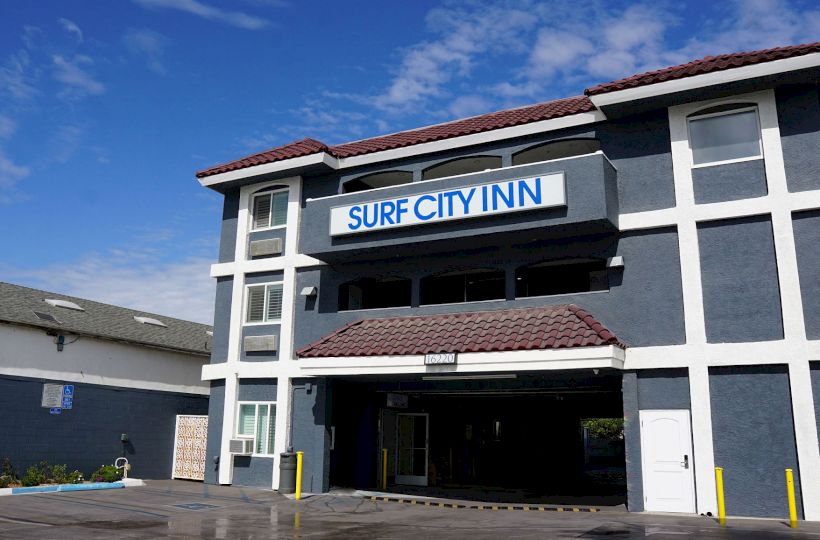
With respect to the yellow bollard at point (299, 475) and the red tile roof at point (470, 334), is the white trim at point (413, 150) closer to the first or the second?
the red tile roof at point (470, 334)

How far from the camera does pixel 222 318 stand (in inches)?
944

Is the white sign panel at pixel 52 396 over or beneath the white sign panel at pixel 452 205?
beneath

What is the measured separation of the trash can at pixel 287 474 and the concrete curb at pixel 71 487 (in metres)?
5.33

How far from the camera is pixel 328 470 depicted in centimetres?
2127

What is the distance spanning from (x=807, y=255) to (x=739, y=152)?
118 inches

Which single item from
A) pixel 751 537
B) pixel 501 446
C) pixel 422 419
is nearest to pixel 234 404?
pixel 422 419

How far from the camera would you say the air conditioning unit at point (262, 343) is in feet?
74.3

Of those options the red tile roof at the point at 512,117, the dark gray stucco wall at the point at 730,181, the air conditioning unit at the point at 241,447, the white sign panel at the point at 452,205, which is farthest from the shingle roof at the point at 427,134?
the air conditioning unit at the point at 241,447

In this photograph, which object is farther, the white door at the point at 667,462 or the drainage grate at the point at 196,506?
the drainage grate at the point at 196,506

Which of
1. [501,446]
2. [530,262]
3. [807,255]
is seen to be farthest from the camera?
[501,446]

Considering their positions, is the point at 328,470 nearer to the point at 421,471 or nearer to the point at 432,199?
the point at 421,471

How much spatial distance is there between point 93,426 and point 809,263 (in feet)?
72.4

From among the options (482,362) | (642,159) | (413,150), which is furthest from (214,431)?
(642,159)

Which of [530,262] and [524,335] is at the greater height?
[530,262]
